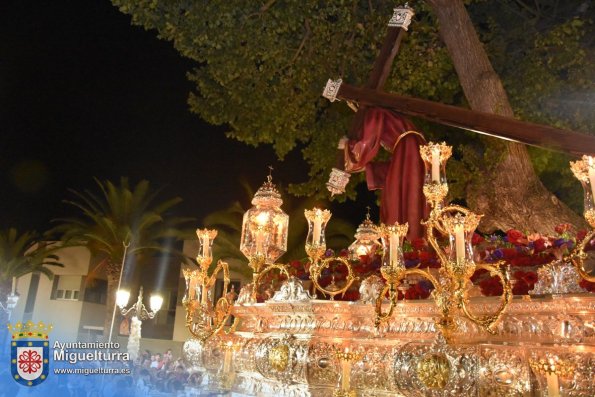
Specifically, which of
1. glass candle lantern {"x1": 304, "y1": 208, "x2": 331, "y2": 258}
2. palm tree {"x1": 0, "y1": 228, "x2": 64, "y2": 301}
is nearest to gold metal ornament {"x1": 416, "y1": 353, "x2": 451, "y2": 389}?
glass candle lantern {"x1": 304, "y1": 208, "x2": 331, "y2": 258}

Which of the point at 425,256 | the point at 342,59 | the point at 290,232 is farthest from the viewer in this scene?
the point at 290,232

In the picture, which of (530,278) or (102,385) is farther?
(102,385)

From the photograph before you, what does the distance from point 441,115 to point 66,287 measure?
25.3 meters

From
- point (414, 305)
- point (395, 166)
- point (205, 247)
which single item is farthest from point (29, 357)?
point (414, 305)

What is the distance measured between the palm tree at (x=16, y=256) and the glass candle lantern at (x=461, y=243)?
69.0ft

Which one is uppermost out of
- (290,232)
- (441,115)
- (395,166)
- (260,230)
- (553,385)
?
(290,232)

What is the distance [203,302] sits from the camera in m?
4.77

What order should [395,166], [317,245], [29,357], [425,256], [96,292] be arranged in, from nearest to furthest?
[317,245] → [425,256] → [395,166] → [29,357] → [96,292]

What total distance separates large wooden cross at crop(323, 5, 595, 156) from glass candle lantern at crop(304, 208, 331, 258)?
2.48 meters

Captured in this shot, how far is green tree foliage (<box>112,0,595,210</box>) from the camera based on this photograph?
9117 mm

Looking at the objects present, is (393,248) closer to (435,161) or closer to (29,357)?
(435,161)

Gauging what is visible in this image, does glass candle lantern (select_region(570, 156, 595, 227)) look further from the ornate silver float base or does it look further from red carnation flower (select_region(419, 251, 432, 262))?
red carnation flower (select_region(419, 251, 432, 262))

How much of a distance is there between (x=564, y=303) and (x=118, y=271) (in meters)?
17.4

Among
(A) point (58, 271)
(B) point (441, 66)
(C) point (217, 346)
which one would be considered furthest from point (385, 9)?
(A) point (58, 271)
